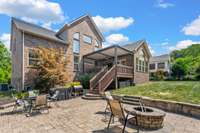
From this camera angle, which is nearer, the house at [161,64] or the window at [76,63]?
the window at [76,63]

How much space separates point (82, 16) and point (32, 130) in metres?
17.0

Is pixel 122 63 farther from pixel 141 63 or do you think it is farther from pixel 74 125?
pixel 74 125

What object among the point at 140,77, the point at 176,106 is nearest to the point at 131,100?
the point at 176,106

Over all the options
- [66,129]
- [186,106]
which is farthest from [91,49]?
[66,129]

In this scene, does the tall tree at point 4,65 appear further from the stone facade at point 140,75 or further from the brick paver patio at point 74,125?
the brick paver patio at point 74,125

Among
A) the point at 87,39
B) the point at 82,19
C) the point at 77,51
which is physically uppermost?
the point at 82,19

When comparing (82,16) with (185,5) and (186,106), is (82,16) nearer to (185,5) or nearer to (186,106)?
(185,5)

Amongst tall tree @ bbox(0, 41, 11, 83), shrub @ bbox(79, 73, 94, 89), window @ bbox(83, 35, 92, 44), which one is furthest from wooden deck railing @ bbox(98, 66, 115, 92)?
tall tree @ bbox(0, 41, 11, 83)

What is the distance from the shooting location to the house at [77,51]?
46.5 feet

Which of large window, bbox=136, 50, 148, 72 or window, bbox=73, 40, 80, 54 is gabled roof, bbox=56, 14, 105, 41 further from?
large window, bbox=136, 50, 148, 72

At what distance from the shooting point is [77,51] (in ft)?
61.8

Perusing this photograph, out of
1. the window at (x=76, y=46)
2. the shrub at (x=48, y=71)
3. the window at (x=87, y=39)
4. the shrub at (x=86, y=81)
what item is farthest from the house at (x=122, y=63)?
the shrub at (x=48, y=71)

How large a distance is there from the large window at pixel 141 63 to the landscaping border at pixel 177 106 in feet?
33.0

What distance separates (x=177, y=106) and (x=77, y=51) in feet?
43.9
